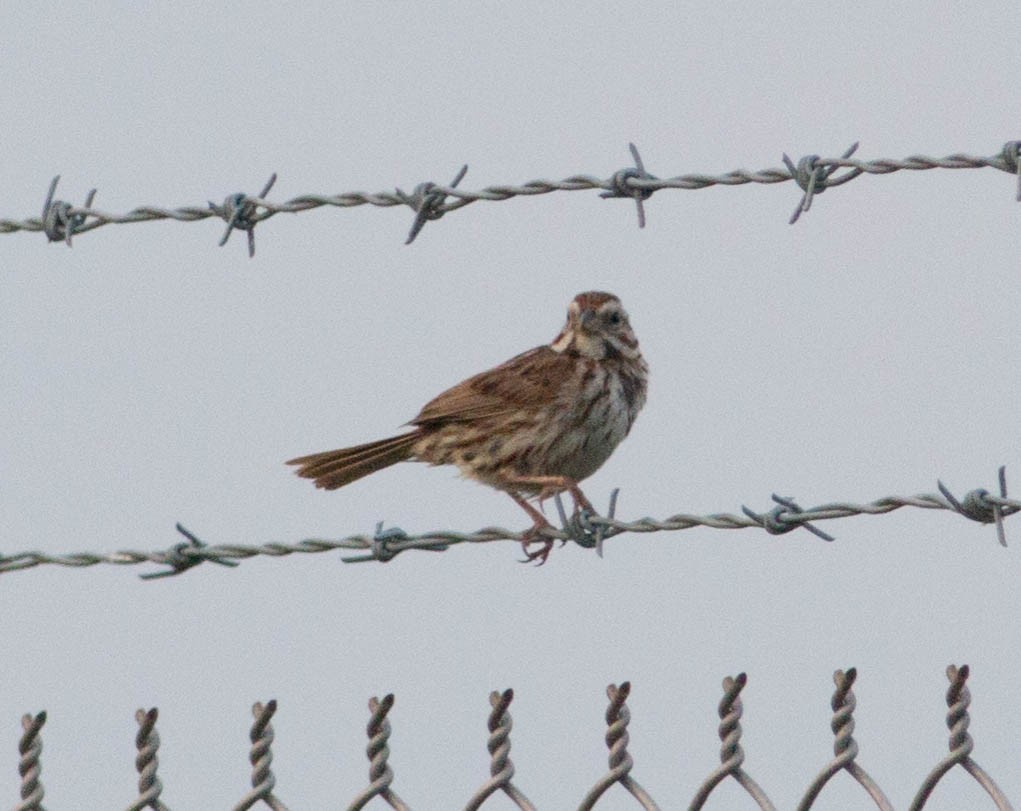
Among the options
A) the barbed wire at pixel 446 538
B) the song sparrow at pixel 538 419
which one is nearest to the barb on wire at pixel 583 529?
the barbed wire at pixel 446 538

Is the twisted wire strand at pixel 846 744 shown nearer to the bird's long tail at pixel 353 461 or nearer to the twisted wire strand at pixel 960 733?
the twisted wire strand at pixel 960 733

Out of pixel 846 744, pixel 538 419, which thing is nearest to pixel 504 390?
pixel 538 419

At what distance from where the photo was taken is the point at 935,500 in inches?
169

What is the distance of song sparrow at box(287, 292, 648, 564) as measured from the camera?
7473 mm

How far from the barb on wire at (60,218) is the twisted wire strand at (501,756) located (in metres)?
2.24

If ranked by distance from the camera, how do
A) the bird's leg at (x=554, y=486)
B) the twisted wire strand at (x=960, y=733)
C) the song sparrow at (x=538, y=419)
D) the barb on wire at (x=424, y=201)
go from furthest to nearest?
1. the song sparrow at (x=538, y=419)
2. the bird's leg at (x=554, y=486)
3. the barb on wire at (x=424, y=201)
4. the twisted wire strand at (x=960, y=733)

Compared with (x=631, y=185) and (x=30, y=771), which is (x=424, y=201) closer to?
(x=631, y=185)

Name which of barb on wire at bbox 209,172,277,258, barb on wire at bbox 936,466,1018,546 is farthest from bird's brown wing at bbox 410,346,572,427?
barb on wire at bbox 936,466,1018,546

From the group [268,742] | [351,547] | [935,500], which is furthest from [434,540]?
[935,500]

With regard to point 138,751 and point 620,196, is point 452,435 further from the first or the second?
point 138,751

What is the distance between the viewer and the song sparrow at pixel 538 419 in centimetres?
747

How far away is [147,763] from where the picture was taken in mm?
4602

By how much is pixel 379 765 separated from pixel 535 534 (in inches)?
49.0

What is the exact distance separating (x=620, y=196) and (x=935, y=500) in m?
1.21
